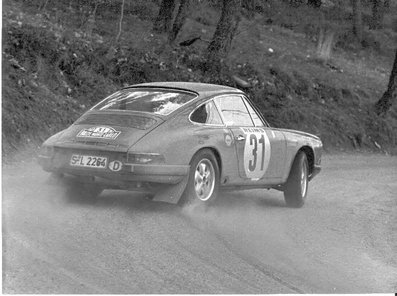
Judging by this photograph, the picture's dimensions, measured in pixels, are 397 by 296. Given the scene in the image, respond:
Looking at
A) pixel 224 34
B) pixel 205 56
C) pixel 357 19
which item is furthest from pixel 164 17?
pixel 357 19

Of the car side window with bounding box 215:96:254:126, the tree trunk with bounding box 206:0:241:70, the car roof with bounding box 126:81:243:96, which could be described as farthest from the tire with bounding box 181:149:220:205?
the tree trunk with bounding box 206:0:241:70

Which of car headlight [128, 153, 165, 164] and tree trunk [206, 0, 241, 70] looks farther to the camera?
tree trunk [206, 0, 241, 70]

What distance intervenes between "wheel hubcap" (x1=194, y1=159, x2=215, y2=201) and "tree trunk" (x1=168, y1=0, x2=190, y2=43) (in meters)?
3.69

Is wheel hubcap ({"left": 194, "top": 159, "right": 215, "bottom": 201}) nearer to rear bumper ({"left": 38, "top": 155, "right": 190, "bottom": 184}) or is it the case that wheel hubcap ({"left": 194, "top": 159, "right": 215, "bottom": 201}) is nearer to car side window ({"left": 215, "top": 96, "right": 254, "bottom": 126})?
rear bumper ({"left": 38, "top": 155, "right": 190, "bottom": 184})

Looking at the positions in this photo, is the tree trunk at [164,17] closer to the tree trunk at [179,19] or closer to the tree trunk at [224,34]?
the tree trunk at [179,19]

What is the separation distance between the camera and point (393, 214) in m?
9.51

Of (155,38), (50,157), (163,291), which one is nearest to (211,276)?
(163,291)

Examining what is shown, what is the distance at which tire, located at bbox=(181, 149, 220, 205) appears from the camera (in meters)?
7.27

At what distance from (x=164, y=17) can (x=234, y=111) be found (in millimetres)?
4126

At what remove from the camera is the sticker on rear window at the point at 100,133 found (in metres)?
7.02

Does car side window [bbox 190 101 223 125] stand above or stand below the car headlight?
above

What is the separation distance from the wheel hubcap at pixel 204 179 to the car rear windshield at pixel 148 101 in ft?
1.80

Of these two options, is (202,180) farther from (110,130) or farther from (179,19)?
(179,19)

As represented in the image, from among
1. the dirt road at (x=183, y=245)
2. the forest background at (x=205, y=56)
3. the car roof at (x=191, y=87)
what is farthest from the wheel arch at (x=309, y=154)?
the forest background at (x=205, y=56)
